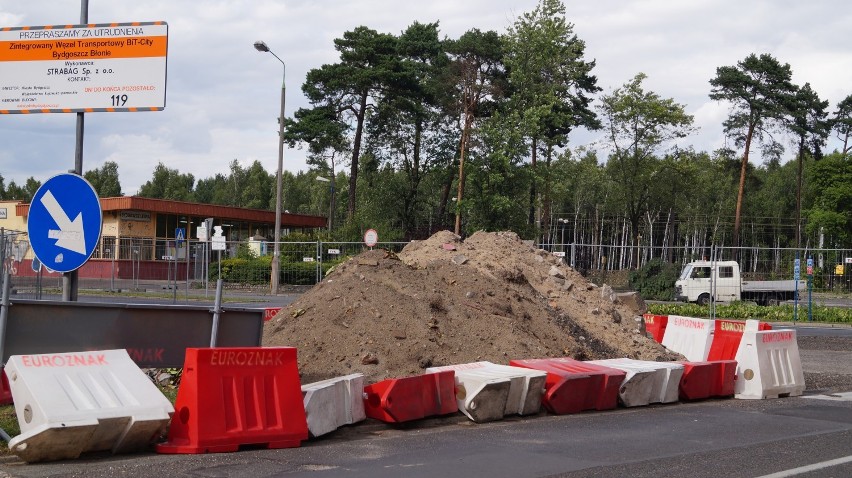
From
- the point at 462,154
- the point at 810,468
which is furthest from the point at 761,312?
the point at 462,154

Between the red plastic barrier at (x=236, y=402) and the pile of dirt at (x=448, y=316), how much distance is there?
2.82 m

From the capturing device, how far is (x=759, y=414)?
34.8 ft

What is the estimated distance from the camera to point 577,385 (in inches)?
405

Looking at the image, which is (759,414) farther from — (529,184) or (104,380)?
(529,184)

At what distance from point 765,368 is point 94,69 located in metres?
9.67

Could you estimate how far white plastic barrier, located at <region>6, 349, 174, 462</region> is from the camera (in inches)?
260

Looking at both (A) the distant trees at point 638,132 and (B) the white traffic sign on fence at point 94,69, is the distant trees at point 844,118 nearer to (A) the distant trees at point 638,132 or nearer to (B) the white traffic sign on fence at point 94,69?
(A) the distant trees at point 638,132

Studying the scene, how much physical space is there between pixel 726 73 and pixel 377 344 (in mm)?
45419

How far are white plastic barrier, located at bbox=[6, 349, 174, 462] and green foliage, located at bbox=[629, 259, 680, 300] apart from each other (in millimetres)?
26620

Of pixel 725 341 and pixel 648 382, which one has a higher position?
pixel 725 341

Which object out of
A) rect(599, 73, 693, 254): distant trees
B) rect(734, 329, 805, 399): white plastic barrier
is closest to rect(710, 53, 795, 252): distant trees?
rect(599, 73, 693, 254): distant trees

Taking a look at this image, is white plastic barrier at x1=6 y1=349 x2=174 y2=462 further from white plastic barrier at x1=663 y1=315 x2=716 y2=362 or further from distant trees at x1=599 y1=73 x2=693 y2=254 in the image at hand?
distant trees at x1=599 y1=73 x2=693 y2=254

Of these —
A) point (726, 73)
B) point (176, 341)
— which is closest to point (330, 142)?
point (726, 73)

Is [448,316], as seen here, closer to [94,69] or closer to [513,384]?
[513,384]
